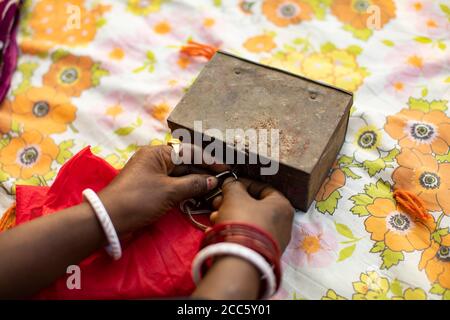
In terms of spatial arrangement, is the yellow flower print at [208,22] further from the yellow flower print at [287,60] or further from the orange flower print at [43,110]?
the orange flower print at [43,110]

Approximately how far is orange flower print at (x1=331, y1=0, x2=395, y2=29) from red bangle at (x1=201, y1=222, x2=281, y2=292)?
0.78 meters

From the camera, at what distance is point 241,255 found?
0.82 metres

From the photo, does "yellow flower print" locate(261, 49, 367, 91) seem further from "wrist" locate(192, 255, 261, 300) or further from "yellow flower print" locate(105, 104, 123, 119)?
"wrist" locate(192, 255, 261, 300)

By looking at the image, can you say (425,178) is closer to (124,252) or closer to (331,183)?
(331,183)

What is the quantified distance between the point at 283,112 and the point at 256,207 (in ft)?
0.76

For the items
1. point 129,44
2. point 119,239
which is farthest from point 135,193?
point 129,44

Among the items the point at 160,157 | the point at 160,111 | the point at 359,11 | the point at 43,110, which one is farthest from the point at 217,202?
the point at 359,11

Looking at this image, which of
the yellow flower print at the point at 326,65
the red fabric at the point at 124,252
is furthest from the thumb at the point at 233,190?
the yellow flower print at the point at 326,65

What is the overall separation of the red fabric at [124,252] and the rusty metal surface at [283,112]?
19 cm

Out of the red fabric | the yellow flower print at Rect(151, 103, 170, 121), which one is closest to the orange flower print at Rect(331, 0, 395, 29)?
the yellow flower print at Rect(151, 103, 170, 121)

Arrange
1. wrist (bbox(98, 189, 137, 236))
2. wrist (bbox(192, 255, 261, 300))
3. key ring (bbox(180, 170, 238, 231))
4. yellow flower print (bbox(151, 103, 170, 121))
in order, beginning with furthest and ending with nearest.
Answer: yellow flower print (bbox(151, 103, 170, 121))
key ring (bbox(180, 170, 238, 231))
wrist (bbox(98, 189, 137, 236))
wrist (bbox(192, 255, 261, 300))

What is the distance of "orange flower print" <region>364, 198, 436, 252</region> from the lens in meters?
1.00

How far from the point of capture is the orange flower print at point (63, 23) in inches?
56.5

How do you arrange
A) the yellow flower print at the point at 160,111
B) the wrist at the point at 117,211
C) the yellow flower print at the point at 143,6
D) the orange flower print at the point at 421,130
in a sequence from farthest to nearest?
the yellow flower print at the point at 143,6
the yellow flower print at the point at 160,111
the orange flower print at the point at 421,130
the wrist at the point at 117,211
